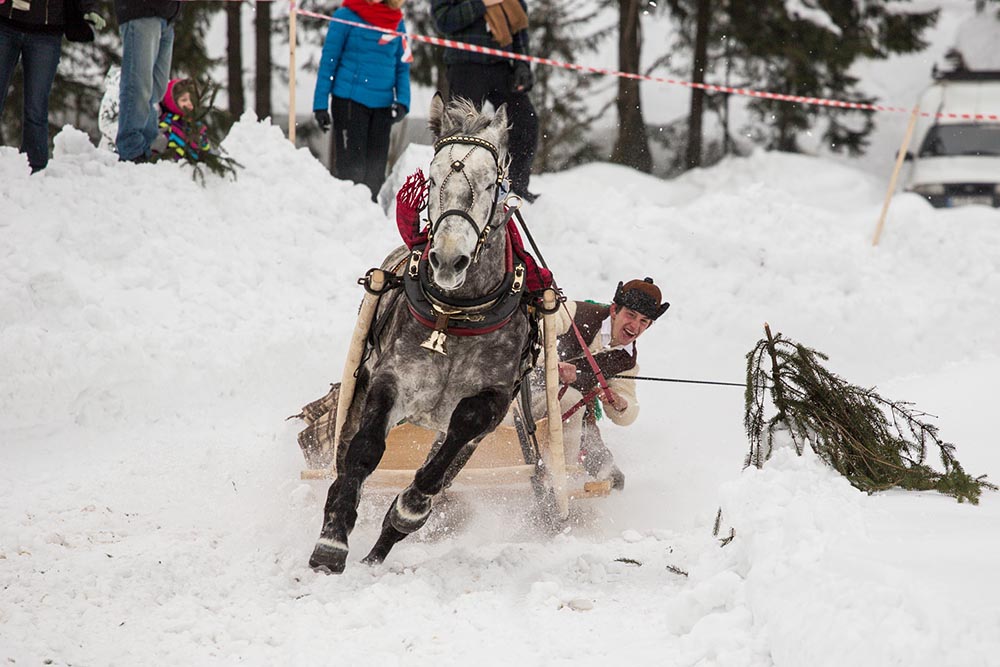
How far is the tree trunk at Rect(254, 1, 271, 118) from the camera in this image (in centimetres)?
1611

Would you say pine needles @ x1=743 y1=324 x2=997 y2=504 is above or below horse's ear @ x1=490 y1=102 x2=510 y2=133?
below

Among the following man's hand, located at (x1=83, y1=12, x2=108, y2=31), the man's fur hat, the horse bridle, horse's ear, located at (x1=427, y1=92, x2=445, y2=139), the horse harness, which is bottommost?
the man's fur hat

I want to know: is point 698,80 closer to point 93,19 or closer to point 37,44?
point 93,19

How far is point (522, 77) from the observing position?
8922 millimetres

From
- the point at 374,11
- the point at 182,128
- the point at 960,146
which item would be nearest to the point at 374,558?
the point at 182,128

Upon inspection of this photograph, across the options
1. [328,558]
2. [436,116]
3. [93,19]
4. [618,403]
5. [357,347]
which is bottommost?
[618,403]

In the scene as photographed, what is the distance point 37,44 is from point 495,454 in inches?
164

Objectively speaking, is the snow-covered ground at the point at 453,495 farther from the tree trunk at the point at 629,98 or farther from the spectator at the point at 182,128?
the tree trunk at the point at 629,98

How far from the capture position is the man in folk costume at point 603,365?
6160 mm

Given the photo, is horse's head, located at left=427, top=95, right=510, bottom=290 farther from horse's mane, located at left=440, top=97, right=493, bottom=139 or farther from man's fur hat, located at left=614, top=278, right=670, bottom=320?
man's fur hat, located at left=614, top=278, right=670, bottom=320

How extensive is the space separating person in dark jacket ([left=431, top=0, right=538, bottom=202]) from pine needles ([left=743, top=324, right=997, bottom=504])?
486 cm

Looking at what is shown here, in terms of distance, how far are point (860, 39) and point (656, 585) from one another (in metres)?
15.8

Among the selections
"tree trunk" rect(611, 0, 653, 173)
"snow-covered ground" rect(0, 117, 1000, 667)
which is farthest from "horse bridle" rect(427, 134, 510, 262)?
"tree trunk" rect(611, 0, 653, 173)

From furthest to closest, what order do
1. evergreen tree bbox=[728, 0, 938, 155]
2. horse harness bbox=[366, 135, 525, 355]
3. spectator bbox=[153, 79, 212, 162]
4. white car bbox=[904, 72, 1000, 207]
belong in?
evergreen tree bbox=[728, 0, 938, 155] → white car bbox=[904, 72, 1000, 207] → spectator bbox=[153, 79, 212, 162] → horse harness bbox=[366, 135, 525, 355]
